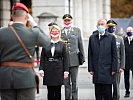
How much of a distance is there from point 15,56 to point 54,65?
354cm

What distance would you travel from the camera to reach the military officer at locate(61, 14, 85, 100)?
13.3 m

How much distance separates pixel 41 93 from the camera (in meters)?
16.2

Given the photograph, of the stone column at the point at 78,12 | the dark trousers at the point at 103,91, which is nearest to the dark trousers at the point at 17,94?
the dark trousers at the point at 103,91

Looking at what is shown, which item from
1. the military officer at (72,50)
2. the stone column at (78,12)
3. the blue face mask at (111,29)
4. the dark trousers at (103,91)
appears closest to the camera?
the dark trousers at (103,91)

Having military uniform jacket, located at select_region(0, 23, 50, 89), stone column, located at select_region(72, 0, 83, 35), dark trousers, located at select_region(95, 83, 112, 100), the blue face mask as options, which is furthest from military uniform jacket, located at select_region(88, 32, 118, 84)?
stone column, located at select_region(72, 0, 83, 35)

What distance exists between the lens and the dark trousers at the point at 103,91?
1180 cm

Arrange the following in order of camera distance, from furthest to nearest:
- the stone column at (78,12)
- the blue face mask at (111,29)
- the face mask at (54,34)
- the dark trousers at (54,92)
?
1. the stone column at (78,12)
2. the blue face mask at (111,29)
3. the face mask at (54,34)
4. the dark trousers at (54,92)

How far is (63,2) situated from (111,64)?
14.9m

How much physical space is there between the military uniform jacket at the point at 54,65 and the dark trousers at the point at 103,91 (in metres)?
0.88

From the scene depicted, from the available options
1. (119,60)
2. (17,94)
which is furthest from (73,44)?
(17,94)

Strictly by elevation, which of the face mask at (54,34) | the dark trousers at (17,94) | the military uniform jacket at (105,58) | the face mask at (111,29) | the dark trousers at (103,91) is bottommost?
the dark trousers at (103,91)

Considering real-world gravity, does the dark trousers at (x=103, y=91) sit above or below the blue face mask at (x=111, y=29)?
below

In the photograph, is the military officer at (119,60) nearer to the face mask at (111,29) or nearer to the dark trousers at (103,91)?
the face mask at (111,29)

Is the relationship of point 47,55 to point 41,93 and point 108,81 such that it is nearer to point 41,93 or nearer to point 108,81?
point 108,81
